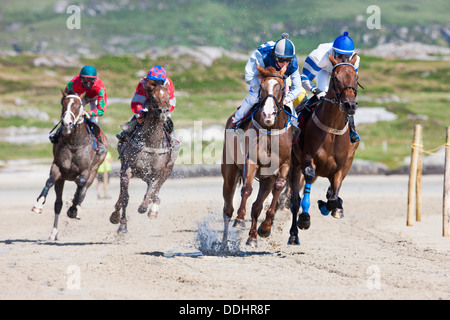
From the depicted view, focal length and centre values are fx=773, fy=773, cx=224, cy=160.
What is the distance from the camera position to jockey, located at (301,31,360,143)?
36.5 ft

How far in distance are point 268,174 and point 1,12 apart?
178 metres

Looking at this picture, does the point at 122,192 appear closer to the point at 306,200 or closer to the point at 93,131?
the point at 93,131

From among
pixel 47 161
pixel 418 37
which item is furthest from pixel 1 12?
pixel 47 161

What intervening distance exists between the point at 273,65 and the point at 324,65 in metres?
1.05

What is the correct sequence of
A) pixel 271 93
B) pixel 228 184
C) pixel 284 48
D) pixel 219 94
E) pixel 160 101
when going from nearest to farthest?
pixel 271 93 → pixel 284 48 → pixel 228 184 → pixel 160 101 → pixel 219 94

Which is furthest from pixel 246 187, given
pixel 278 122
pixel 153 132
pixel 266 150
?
pixel 153 132

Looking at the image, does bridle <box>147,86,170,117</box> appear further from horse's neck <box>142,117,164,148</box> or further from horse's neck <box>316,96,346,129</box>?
horse's neck <box>316,96,346,129</box>

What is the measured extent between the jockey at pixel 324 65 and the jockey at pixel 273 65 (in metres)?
0.62

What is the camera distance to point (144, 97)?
1284cm

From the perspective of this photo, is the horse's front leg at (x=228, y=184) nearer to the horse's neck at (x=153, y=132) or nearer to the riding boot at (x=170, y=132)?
the horse's neck at (x=153, y=132)

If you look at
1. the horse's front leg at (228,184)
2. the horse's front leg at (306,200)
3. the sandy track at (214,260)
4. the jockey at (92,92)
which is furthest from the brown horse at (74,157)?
the horse's front leg at (306,200)

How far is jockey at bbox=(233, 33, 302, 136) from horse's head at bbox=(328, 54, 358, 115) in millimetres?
598
